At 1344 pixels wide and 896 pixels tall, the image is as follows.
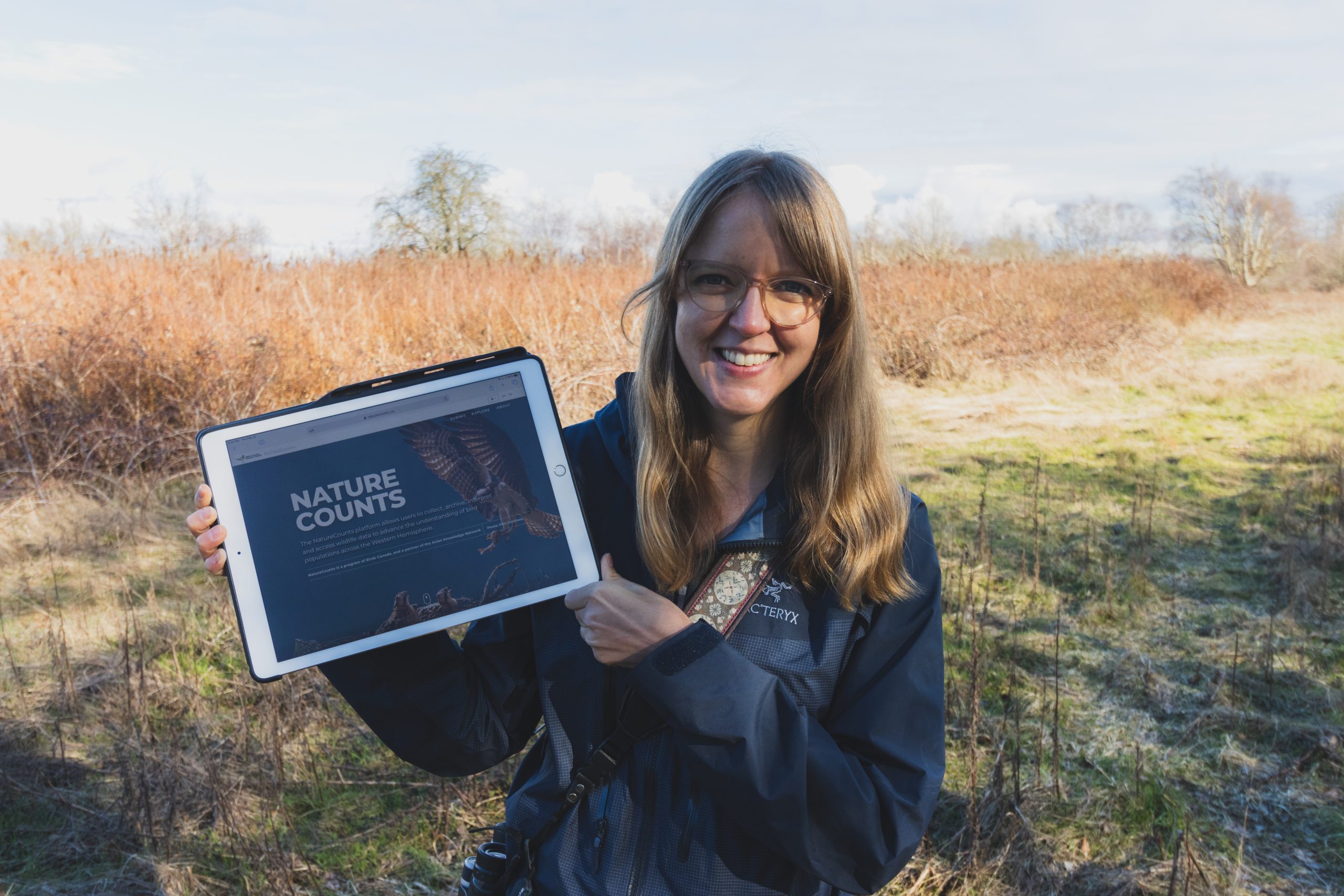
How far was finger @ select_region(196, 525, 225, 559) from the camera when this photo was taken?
1338 millimetres

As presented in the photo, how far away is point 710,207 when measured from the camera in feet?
4.80

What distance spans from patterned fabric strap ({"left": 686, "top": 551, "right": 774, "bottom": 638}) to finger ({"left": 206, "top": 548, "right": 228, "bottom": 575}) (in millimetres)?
733

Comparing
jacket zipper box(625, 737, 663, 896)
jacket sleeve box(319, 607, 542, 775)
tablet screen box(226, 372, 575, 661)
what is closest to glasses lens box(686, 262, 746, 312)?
tablet screen box(226, 372, 575, 661)

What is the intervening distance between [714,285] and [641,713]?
0.72m

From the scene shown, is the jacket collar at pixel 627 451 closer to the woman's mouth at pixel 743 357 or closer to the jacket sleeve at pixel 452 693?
the woman's mouth at pixel 743 357

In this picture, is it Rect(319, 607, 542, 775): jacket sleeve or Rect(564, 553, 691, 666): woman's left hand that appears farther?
Rect(319, 607, 542, 775): jacket sleeve

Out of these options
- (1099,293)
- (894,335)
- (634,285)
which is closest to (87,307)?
(634,285)

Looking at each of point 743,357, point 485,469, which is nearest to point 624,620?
point 485,469

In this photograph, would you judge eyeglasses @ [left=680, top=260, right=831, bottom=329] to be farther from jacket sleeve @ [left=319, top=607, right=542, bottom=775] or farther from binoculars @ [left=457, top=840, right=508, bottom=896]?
binoculars @ [left=457, top=840, right=508, bottom=896]

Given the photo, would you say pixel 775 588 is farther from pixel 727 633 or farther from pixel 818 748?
pixel 818 748

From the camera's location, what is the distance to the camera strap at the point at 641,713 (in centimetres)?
141

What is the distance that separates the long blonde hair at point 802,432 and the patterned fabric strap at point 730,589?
1.6 inches

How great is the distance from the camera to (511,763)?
137 inches

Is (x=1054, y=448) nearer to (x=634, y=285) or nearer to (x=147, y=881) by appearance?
(x=634, y=285)
